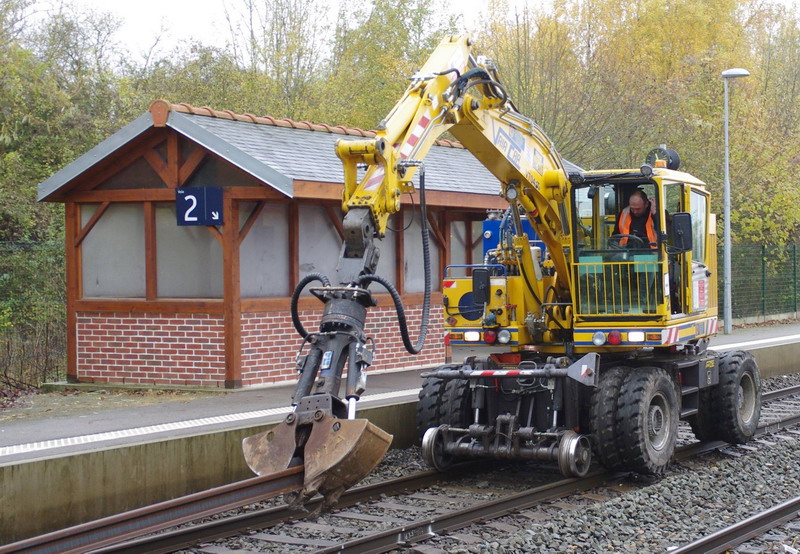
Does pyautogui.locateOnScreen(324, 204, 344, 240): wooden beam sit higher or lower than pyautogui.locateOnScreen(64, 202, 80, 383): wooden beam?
higher

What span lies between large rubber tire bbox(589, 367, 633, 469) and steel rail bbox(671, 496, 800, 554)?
63.7 inches

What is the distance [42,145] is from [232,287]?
471 inches

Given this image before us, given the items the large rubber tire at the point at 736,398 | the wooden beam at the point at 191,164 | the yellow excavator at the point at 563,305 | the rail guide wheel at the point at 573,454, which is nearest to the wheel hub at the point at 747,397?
the large rubber tire at the point at 736,398

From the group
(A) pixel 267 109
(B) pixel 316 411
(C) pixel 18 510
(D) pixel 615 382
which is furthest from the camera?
(A) pixel 267 109

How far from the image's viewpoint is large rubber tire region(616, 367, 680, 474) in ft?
33.3

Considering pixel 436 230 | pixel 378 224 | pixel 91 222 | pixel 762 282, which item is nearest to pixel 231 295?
pixel 91 222

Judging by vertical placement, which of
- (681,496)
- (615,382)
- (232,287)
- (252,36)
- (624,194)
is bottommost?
(681,496)

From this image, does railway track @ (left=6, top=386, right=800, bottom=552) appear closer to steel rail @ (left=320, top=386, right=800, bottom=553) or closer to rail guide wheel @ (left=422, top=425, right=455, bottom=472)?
steel rail @ (left=320, top=386, right=800, bottom=553)

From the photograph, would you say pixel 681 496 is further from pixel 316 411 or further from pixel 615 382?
pixel 316 411

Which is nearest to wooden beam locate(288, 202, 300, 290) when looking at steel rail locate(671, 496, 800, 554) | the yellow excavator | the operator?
the yellow excavator

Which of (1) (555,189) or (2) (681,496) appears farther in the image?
(1) (555,189)

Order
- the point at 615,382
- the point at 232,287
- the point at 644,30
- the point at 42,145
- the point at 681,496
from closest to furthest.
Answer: the point at 681,496 < the point at 615,382 < the point at 232,287 < the point at 42,145 < the point at 644,30

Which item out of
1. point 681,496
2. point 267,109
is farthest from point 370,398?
point 267,109

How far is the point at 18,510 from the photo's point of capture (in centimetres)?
833
